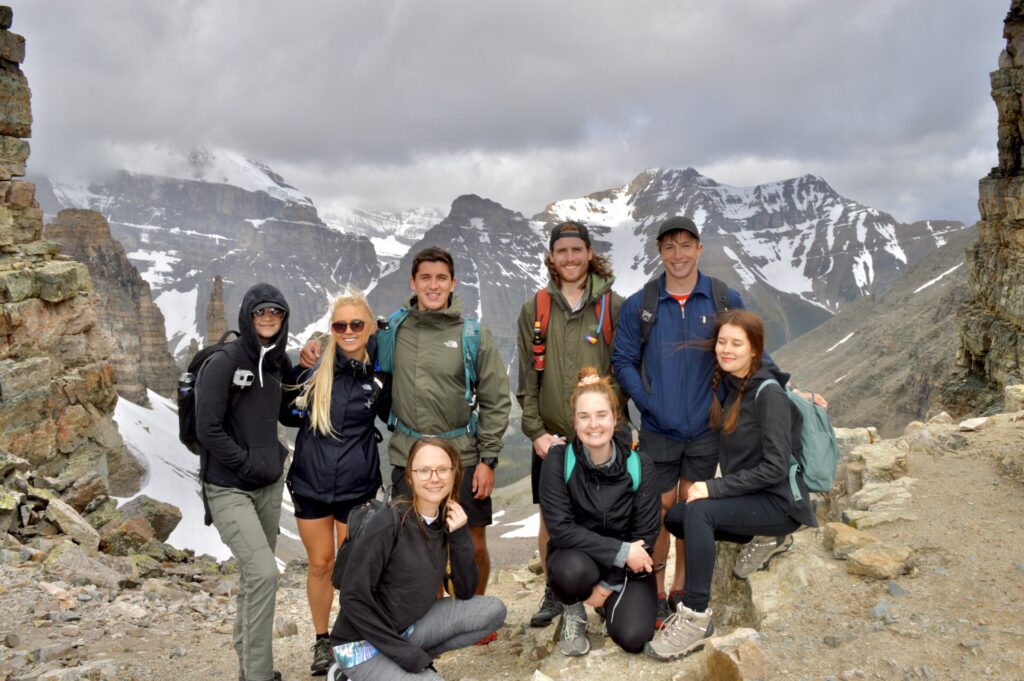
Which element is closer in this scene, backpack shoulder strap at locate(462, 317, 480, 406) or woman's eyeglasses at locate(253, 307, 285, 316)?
woman's eyeglasses at locate(253, 307, 285, 316)

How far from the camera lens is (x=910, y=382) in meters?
92.1

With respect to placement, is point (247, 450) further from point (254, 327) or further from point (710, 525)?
point (710, 525)

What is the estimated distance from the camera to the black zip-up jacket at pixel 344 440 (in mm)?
6730

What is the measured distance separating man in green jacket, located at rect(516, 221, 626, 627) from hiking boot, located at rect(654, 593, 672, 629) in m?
1.30

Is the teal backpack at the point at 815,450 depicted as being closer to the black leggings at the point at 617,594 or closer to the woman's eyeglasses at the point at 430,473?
the black leggings at the point at 617,594

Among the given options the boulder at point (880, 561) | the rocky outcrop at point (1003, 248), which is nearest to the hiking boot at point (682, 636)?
the boulder at point (880, 561)

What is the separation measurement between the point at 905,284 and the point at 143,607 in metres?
208

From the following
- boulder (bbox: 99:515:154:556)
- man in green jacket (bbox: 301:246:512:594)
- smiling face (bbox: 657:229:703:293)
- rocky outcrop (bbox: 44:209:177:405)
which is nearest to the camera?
smiling face (bbox: 657:229:703:293)

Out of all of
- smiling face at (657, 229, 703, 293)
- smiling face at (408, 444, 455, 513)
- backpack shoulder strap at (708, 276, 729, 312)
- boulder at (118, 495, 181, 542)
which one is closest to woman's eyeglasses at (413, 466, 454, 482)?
smiling face at (408, 444, 455, 513)

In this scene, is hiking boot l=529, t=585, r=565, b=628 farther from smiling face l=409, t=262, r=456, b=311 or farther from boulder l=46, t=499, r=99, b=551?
boulder l=46, t=499, r=99, b=551

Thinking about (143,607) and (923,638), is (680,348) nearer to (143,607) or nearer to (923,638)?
(923,638)

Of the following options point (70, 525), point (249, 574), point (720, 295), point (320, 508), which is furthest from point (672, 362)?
point (70, 525)

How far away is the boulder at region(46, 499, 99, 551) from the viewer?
41.8ft

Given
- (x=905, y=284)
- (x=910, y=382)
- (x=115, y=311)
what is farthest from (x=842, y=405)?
(x=115, y=311)
